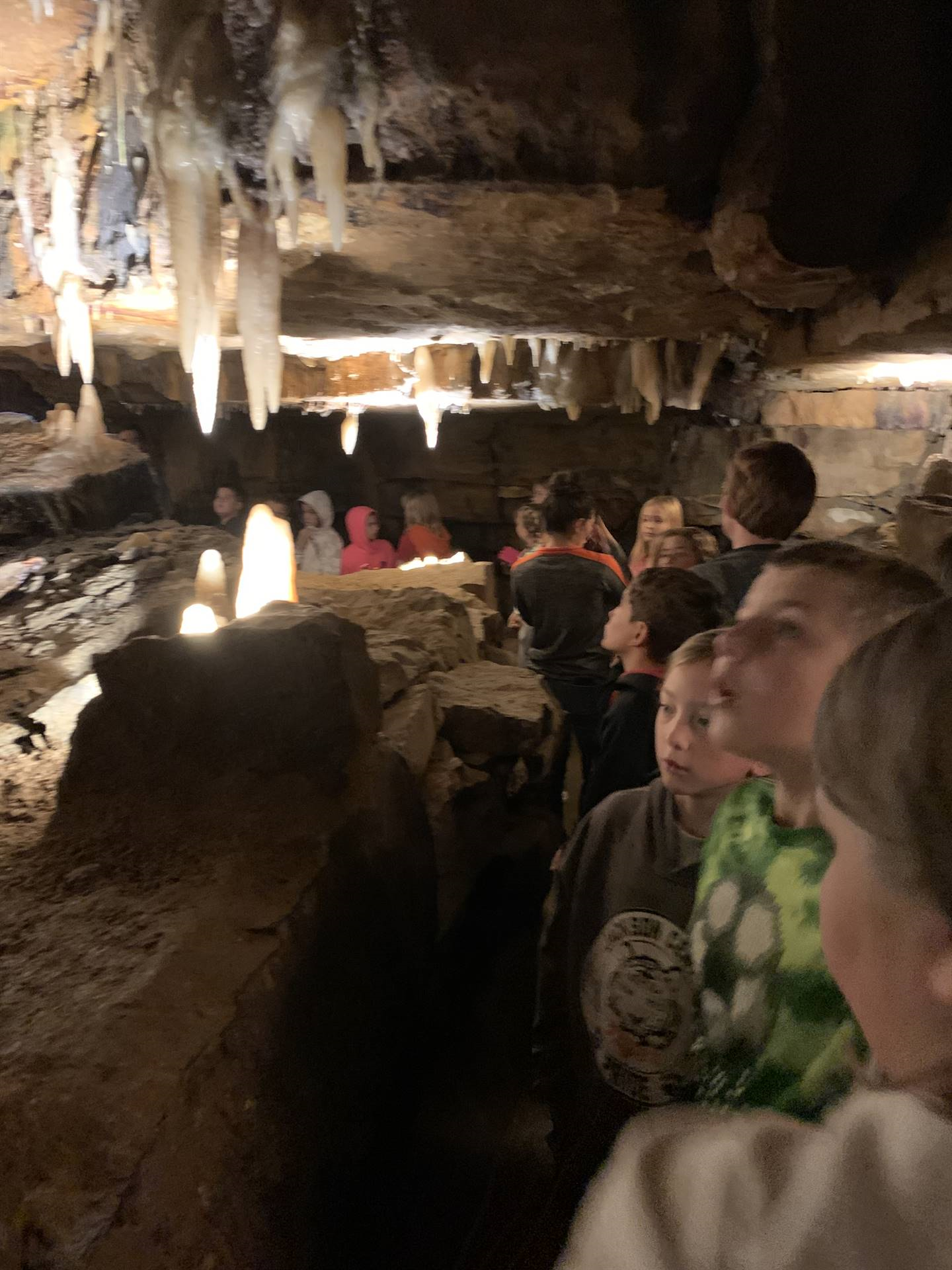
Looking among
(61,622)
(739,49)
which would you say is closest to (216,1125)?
(739,49)

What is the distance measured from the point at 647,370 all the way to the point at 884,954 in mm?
5482

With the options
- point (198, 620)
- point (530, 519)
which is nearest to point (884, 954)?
point (198, 620)

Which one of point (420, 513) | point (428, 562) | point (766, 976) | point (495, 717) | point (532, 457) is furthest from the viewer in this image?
point (532, 457)

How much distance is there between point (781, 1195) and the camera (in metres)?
0.45

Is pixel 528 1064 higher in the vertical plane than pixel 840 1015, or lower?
lower

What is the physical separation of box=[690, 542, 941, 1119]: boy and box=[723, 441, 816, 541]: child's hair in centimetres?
145

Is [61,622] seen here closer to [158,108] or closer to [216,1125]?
[158,108]

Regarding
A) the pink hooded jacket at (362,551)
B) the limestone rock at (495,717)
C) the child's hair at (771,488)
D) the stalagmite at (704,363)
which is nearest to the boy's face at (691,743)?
the child's hair at (771,488)

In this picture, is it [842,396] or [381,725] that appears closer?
[381,725]

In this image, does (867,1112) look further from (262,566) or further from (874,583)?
(262,566)

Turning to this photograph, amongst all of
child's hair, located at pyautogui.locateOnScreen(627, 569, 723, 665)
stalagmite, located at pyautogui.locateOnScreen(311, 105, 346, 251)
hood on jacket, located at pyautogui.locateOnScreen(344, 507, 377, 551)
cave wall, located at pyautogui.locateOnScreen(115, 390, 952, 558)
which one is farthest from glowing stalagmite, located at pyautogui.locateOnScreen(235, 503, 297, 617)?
cave wall, located at pyautogui.locateOnScreen(115, 390, 952, 558)

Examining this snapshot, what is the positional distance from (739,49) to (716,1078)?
8.64ft

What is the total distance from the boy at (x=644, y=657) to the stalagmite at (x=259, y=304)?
5.93ft

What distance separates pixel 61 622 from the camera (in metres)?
4.11
